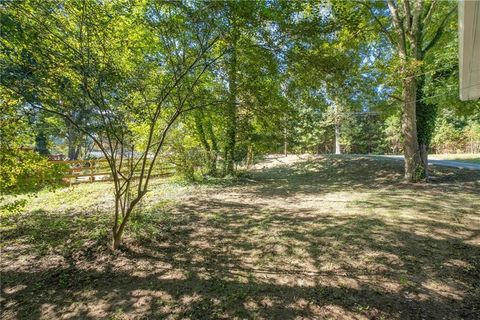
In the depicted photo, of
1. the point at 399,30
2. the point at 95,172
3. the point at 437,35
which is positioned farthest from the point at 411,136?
the point at 95,172

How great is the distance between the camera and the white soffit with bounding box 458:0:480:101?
4.89ft

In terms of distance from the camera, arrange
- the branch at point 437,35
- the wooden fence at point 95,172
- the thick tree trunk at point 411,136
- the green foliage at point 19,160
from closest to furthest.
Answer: the green foliage at point 19,160 < the thick tree trunk at point 411,136 < the wooden fence at point 95,172 < the branch at point 437,35

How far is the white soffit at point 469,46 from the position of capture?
149cm

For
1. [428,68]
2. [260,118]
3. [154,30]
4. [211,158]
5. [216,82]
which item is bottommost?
[211,158]

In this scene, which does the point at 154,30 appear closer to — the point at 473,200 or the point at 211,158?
the point at 211,158

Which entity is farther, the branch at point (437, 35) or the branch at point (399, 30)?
the branch at point (437, 35)

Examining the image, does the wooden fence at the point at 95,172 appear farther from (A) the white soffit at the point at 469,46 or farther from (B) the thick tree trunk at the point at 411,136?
(B) the thick tree trunk at the point at 411,136

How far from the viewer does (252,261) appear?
369 cm

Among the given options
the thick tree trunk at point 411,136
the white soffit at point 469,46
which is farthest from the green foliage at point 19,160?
the thick tree trunk at point 411,136

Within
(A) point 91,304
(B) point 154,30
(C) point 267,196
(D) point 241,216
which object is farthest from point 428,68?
(A) point 91,304

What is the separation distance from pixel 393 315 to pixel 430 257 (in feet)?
4.98

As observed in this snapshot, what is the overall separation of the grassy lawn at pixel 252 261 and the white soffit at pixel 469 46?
2.11 meters

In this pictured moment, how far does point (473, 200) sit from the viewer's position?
6.49m

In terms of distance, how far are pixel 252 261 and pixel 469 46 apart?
3.16 metres
